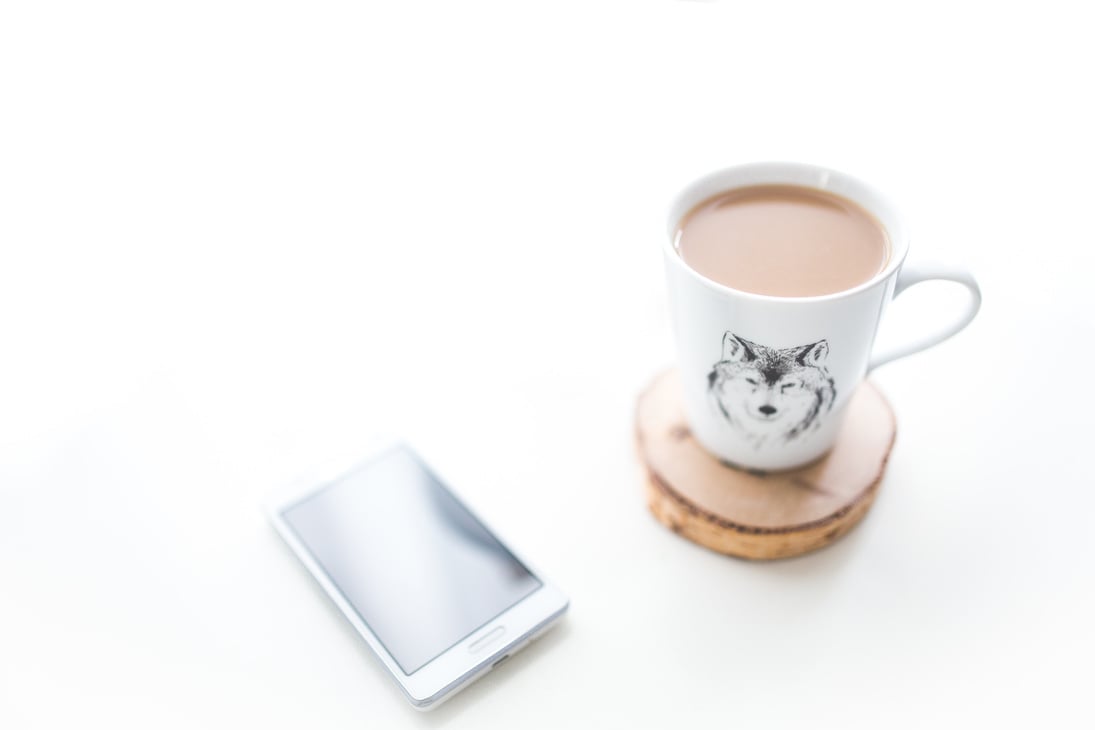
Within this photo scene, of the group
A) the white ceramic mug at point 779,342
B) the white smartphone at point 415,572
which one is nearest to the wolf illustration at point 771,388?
the white ceramic mug at point 779,342

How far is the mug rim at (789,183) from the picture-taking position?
1.98ft

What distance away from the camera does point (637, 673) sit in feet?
2.07

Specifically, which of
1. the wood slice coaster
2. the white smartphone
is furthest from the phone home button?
the wood slice coaster

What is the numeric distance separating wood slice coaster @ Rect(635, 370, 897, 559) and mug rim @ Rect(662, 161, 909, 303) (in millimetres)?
119

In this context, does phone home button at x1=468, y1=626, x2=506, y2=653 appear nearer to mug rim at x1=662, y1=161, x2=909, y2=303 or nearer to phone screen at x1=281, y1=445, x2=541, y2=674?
phone screen at x1=281, y1=445, x2=541, y2=674

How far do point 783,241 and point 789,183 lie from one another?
0.17 ft

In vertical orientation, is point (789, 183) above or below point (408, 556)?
above

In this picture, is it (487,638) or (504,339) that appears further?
(504,339)

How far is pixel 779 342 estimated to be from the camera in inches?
23.0

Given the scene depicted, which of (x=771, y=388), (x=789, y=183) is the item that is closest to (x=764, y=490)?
(x=771, y=388)

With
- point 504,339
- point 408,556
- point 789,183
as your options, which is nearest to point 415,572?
point 408,556

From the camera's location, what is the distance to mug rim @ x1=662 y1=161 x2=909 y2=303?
1.98ft

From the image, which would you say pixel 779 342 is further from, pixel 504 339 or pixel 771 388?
pixel 504 339

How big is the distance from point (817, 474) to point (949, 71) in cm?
46
